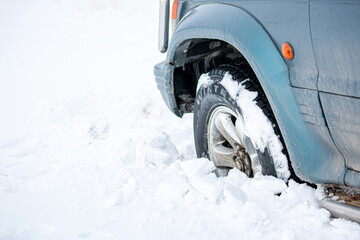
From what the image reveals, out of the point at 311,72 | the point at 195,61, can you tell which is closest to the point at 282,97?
the point at 311,72

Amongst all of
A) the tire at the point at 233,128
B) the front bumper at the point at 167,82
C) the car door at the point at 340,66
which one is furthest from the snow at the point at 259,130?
the front bumper at the point at 167,82

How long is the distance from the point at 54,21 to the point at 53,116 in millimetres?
7516

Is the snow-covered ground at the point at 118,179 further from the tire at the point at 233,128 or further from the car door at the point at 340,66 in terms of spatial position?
the car door at the point at 340,66

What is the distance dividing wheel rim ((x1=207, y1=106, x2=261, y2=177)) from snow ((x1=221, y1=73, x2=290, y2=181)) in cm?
10

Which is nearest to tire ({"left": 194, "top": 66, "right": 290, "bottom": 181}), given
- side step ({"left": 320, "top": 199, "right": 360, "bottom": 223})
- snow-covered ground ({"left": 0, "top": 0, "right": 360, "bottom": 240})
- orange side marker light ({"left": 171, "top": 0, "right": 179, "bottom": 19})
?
snow-covered ground ({"left": 0, "top": 0, "right": 360, "bottom": 240})

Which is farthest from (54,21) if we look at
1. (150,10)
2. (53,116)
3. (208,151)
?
(208,151)

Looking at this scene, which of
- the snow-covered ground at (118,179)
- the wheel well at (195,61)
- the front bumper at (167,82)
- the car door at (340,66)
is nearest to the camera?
the car door at (340,66)

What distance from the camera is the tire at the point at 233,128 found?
194 cm

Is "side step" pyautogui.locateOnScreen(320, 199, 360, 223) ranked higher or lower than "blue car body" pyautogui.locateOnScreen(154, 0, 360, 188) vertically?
lower

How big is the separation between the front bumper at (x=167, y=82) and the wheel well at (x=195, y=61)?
7 cm

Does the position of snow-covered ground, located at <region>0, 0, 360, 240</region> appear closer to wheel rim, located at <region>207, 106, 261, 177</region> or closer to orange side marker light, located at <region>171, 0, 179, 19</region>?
wheel rim, located at <region>207, 106, 261, 177</region>

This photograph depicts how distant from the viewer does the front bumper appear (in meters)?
2.75

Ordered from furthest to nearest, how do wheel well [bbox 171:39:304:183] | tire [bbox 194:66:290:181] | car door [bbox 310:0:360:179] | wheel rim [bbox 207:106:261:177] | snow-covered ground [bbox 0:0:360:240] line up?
wheel well [bbox 171:39:304:183]
wheel rim [bbox 207:106:261:177]
tire [bbox 194:66:290:181]
snow-covered ground [bbox 0:0:360:240]
car door [bbox 310:0:360:179]

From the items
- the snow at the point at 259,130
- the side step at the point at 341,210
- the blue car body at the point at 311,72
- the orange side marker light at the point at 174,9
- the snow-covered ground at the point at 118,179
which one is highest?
the orange side marker light at the point at 174,9
